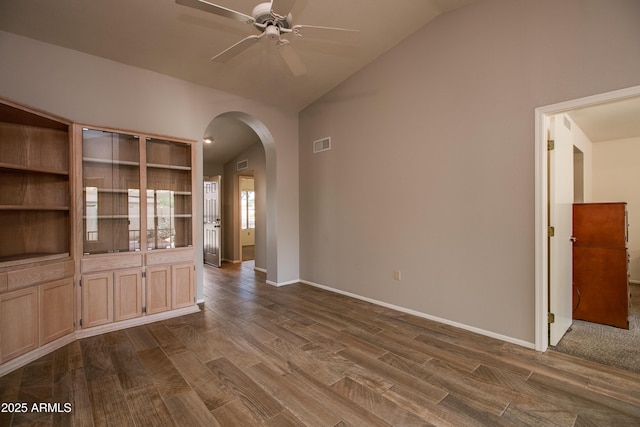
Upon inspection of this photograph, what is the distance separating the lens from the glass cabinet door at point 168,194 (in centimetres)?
367

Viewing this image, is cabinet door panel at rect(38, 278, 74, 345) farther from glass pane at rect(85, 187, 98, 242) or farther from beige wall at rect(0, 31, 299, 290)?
beige wall at rect(0, 31, 299, 290)

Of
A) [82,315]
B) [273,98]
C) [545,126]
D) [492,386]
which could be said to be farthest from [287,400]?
[273,98]

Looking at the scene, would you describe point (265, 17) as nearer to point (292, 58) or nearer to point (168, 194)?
point (292, 58)

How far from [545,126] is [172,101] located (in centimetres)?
434

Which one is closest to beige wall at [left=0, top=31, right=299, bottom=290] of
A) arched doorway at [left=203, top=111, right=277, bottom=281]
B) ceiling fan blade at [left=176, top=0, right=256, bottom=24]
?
arched doorway at [left=203, top=111, right=277, bottom=281]

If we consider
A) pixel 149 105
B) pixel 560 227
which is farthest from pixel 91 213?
pixel 560 227

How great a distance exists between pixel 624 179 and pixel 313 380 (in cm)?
657

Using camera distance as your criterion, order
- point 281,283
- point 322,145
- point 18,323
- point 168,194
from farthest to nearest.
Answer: point 281,283 < point 322,145 < point 168,194 < point 18,323

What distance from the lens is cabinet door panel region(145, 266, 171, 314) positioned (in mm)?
3479

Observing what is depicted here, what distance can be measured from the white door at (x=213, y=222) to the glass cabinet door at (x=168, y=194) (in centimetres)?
311

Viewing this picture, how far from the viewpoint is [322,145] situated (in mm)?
4902

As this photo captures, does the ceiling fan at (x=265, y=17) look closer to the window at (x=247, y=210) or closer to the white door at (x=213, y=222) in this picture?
the white door at (x=213, y=222)

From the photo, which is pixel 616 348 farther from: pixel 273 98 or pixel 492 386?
pixel 273 98

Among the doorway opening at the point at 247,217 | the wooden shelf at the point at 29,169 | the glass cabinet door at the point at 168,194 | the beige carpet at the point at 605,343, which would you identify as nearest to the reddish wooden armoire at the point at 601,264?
the beige carpet at the point at 605,343
